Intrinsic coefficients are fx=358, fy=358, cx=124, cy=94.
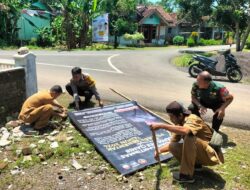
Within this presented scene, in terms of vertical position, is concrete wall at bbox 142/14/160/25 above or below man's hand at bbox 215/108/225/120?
above

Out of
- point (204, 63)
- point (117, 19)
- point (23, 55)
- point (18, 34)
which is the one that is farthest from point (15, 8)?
point (23, 55)

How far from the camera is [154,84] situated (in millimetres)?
12898

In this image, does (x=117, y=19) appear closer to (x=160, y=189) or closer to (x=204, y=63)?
(x=204, y=63)

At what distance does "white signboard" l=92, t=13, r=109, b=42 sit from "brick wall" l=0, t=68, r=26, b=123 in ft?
81.9

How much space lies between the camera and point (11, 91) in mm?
8000

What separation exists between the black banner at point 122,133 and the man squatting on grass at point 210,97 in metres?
0.85

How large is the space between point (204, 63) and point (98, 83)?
4994 mm

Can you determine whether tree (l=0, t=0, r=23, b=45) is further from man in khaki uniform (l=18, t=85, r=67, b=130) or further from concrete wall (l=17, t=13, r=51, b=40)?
man in khaki uniform (l=18, t=85, r=67, b=130)

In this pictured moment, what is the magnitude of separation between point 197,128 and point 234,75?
10235mm

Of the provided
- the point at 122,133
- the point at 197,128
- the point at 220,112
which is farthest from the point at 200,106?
the point at 197,128

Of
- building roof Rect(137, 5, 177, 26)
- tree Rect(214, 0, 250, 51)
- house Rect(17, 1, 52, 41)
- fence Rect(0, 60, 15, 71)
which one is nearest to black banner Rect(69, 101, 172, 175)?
fence Rect(0, 60, 15, 71)

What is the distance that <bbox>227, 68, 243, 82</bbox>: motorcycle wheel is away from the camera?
14516mm

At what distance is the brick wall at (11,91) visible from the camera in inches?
305

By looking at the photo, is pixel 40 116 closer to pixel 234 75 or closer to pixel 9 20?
pixel 234 75
